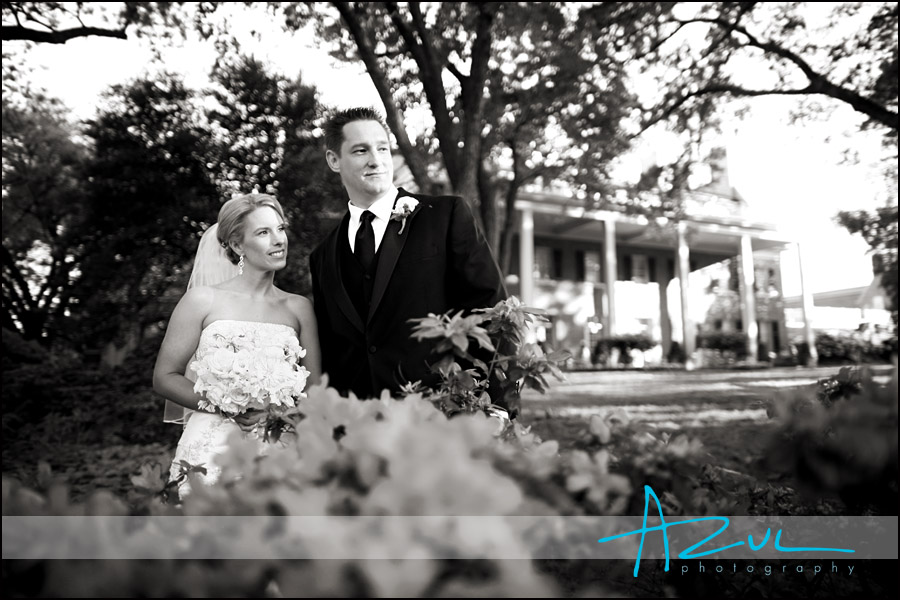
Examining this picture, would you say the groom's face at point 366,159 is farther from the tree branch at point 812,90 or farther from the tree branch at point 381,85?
the tree branch at point 812,90

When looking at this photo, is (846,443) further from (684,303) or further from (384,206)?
(684,303)

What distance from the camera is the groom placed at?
2.69 meters

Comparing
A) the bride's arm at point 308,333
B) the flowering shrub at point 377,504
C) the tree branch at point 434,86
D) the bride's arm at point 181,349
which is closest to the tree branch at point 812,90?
the tree branch at point 434,86

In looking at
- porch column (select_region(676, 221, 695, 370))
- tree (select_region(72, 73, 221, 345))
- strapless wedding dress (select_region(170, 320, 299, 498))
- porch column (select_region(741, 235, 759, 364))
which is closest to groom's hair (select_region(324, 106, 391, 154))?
strapless wedding dress (select_region(170, 320, 299, 498))

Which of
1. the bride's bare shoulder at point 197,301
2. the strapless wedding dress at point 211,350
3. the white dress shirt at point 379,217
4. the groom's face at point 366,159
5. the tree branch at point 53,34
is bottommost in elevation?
the strapless wedding dress at point 211,350

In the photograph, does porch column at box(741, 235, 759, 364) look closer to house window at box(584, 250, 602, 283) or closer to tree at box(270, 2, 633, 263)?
house window at box(584, 250, 602, 283)

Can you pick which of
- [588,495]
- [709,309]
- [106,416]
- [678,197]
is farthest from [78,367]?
[709,309]

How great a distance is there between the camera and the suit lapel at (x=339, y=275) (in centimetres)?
272

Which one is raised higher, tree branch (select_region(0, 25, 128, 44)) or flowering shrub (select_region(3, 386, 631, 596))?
tree branch (select_region(0, 25, 128, 44))

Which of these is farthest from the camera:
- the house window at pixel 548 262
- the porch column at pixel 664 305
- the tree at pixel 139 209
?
the porch column at pixel 664 305

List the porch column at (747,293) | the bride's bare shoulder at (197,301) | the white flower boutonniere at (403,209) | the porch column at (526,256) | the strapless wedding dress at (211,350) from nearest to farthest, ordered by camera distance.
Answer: the white flower boutonniere at (403,209) → the strapless wedding dress at (211,350) → the bride's bare shoulder at (197,301) → the porch column at (526,256) → the porch column at (747,293)

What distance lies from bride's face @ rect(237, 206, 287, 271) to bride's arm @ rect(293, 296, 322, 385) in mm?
244

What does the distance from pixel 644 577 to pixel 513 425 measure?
0.60m

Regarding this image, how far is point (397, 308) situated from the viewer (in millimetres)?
2713
